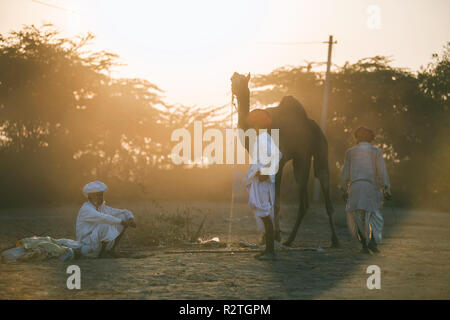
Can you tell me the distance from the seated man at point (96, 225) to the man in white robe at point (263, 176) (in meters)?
1.74

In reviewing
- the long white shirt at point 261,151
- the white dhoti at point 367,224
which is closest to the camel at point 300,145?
the white dhoti at point 367,224

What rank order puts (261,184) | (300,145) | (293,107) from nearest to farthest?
(261,184) → (300,145) → (293,107)

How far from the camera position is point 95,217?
8.89 meters

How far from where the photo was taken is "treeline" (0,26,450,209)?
25.6 m

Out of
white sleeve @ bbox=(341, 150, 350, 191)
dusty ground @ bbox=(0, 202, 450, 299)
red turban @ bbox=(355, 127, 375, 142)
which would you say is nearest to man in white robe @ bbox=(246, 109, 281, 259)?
dusty ground @ bbox=(0, 202, 450, 299)

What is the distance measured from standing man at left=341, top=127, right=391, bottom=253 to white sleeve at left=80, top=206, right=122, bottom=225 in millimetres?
3734

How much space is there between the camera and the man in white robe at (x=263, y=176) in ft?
28.1

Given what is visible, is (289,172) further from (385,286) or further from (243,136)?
(385,286)

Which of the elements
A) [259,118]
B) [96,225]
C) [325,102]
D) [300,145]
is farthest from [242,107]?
[325,102]

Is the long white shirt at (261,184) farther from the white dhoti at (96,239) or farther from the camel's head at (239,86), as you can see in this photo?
the camel's head at (239,86)

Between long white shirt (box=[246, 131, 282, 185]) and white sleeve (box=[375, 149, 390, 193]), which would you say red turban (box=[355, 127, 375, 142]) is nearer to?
white sleeve (box=[375, 149, 390, 193])

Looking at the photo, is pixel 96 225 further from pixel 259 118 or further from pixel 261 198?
pixel 259 118

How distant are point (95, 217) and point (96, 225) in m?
0.19
